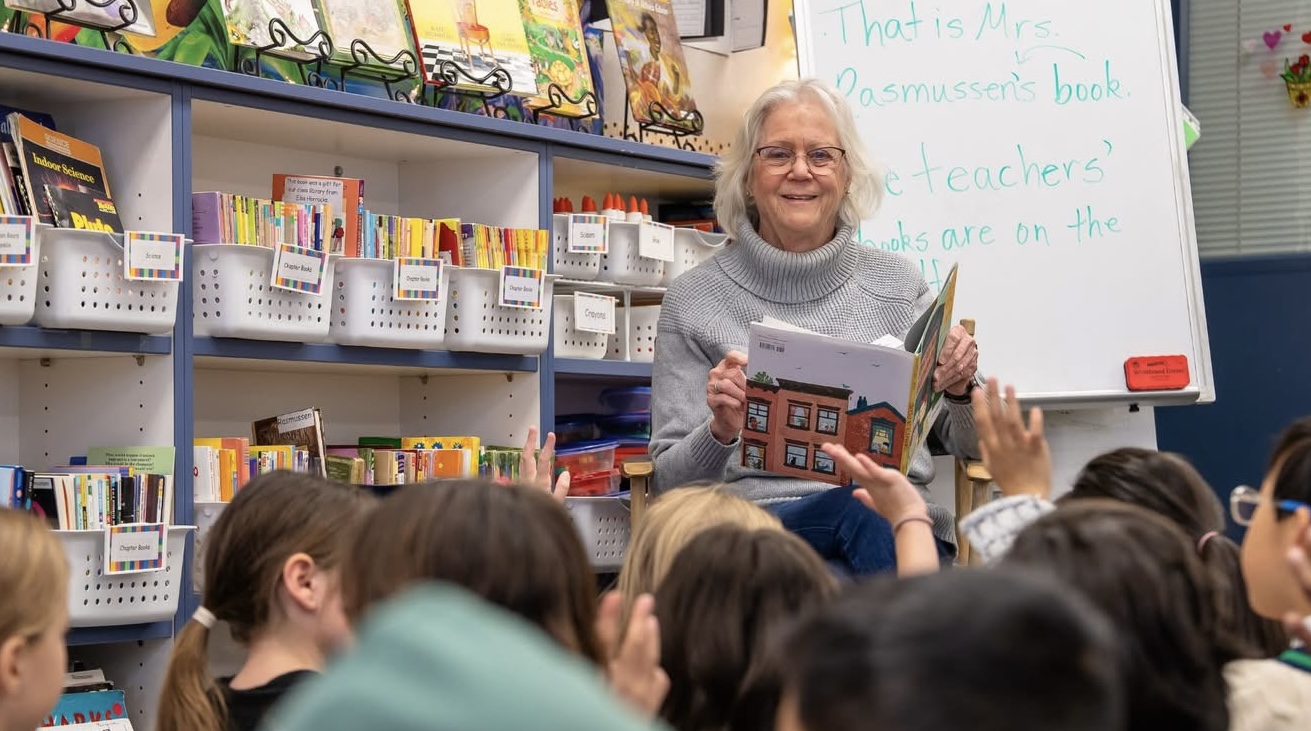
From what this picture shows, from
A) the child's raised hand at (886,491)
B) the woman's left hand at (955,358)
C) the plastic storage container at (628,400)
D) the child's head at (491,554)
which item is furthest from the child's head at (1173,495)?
the plastic storage container at (628,400)

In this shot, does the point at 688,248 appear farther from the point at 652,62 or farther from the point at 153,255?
the point at 153,255

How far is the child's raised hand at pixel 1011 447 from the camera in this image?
1813 mm

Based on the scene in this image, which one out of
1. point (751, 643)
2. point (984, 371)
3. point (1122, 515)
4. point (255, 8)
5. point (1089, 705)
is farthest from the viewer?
point (984, 371)

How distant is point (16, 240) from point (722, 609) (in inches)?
59.7

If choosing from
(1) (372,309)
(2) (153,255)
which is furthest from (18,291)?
(1) (372,309)

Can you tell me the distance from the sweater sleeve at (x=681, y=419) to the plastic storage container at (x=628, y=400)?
81 cm

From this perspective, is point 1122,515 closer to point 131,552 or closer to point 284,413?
point 131,552

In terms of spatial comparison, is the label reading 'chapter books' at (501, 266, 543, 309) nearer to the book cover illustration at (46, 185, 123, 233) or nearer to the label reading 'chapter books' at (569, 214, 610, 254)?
the label reading 'chapter books' at (569, 214, 610, 254)

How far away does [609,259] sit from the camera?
345 cm

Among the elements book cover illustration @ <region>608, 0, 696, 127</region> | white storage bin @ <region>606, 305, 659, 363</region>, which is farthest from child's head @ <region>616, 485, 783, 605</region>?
book cover illustration @ <region>608, 0, 696, 127</region>

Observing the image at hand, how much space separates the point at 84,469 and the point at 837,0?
1851 mm

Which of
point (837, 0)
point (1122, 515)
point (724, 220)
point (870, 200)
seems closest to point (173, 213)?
point (724, 220)

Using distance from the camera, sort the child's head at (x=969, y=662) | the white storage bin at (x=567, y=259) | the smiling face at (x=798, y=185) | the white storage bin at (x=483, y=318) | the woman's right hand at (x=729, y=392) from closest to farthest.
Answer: the child's head at (x=969, y=662) < the woman's right hand at (x=729, y=392) < the smiling face at (x=798, y=185) < the white storage bin at (x=483, y=318) < the white storage bin at (x=567, y=259)

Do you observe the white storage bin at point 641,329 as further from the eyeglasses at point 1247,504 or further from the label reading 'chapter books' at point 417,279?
the eyeglasses at point 1247,504
